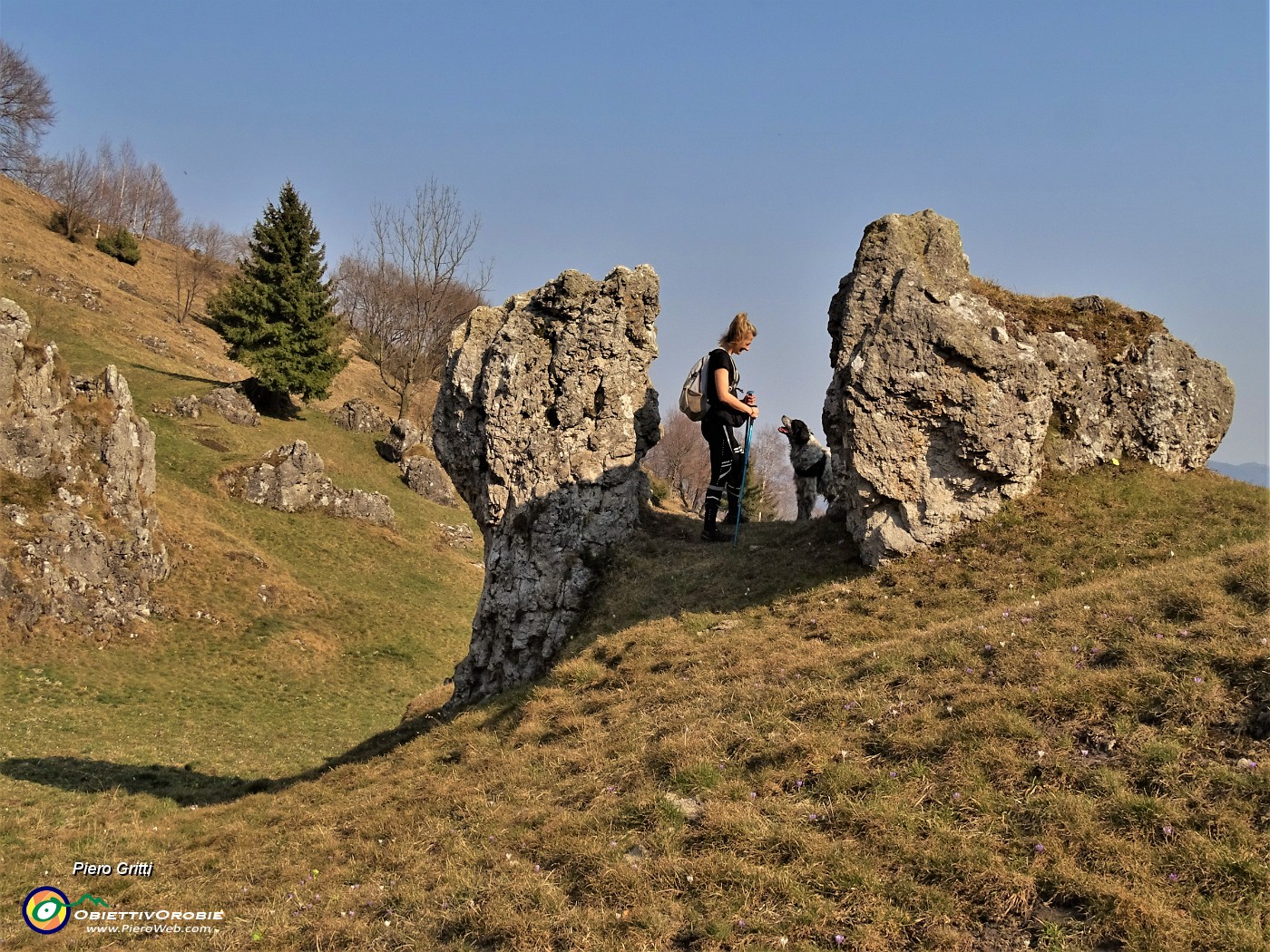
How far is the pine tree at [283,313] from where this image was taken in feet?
174

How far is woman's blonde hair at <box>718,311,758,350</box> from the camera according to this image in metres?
15.1

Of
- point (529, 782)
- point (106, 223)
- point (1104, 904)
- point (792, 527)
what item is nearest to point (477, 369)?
point (792, 527)

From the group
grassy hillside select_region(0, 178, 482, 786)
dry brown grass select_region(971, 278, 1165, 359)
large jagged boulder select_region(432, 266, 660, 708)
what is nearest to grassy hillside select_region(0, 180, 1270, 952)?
large jagged boulder select_region(432, 266, 660, 708)

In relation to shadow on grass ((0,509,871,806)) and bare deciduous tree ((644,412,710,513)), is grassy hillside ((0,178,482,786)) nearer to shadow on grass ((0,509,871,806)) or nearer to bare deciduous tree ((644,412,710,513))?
shadow on grass ((0,509,871,806))

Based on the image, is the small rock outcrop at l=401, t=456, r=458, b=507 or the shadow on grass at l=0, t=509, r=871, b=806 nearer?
the shadow on grass at l=0, t=509, r=871, b=806

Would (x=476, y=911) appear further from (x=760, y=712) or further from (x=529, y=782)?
(x=760, y=712)

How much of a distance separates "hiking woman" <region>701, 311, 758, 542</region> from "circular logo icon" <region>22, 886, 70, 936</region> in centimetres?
1164

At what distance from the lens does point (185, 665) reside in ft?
86.5

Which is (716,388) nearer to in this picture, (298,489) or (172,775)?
(172,775)

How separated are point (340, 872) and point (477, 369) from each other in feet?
34.3

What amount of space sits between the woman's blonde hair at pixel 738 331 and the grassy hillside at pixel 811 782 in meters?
3.92

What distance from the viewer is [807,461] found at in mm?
19688

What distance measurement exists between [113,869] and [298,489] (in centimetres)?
3215

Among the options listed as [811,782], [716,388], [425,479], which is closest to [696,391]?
[716,388]
